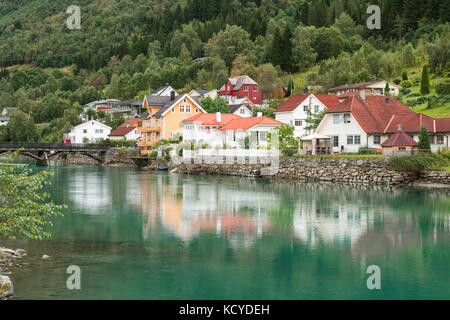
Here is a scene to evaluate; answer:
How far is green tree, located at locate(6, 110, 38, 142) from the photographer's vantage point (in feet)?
338

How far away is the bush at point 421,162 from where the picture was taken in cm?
4388

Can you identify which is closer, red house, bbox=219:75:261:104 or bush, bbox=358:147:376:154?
bush, bbox=358:147:376:154

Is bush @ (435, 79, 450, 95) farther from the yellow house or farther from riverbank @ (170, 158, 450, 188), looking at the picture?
the yellow house

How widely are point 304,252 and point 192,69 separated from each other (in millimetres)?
109272

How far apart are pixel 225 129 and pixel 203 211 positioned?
117 ft

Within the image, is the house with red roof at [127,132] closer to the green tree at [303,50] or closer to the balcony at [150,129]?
the balcony at [150,129]

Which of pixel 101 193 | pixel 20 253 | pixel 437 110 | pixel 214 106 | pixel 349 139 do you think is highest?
pixel 214 106

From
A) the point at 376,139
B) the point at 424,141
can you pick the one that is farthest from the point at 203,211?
the point at 376,139

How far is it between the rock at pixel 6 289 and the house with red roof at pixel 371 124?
134 feet

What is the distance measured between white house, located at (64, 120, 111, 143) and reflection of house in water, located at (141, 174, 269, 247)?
57.2 m

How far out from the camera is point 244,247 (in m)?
22.6

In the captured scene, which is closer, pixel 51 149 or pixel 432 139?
→ pixel 432 139

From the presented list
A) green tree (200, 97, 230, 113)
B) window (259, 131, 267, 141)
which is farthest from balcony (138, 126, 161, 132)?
window (259, 131, 267, 141)

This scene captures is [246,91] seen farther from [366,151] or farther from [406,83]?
[366,151]
